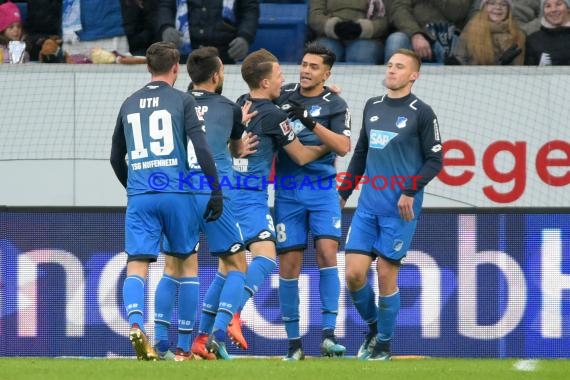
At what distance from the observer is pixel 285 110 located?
9531mm

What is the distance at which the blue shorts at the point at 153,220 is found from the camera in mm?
8500

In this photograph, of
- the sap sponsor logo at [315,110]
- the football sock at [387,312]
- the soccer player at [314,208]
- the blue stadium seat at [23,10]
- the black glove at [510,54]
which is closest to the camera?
the football sock at [387,312]

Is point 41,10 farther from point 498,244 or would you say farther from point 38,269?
point 498,244

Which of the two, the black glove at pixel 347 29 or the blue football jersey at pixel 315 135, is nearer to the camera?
the blue football jersey at pixel 315 135

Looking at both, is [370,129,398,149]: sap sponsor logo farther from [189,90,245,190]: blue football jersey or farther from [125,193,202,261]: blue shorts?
[125,193,202,261]: blue shorts

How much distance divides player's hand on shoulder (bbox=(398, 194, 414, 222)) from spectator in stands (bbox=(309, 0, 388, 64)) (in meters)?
4.67

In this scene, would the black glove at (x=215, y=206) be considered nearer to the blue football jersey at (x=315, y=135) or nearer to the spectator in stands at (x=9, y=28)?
the blue football jersey at (x=315, y=135)

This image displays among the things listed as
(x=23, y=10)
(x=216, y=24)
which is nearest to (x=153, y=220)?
(x=216, y=24)

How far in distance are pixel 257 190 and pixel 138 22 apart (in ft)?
15.8

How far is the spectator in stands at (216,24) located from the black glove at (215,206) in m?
5.20

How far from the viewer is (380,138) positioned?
950cm

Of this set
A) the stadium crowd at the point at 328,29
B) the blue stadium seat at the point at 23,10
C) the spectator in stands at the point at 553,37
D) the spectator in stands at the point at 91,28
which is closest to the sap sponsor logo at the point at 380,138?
the stadium crowd at the point at 328,29

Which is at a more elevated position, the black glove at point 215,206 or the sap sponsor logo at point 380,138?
the sap sponsor logo at point 380,138

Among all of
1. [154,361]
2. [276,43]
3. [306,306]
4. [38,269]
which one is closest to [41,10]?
[276,43]
